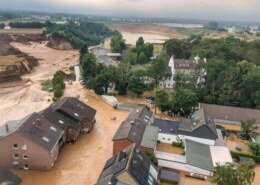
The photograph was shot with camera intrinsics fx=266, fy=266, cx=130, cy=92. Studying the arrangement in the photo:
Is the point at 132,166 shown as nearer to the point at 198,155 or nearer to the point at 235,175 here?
the point at 235,175

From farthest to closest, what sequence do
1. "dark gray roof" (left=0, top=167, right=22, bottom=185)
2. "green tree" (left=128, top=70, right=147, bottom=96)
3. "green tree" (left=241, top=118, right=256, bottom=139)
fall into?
"green tree" (left=128, top=70, right=147, bottom=96), "green tree" (left=241, top=118, right=256, bottom=139), "dark gray roof" (left=0, top=167, right=22, bottom=185)

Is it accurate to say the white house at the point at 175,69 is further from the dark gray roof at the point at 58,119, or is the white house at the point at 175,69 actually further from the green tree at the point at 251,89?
the dark gray roof at the point at 58,119

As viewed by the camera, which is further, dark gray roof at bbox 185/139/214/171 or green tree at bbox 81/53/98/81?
green tree at bbox 81/53/98/81

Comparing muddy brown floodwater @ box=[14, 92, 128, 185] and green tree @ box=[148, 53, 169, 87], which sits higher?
green tree @ box=[148, 53, 169, 87]

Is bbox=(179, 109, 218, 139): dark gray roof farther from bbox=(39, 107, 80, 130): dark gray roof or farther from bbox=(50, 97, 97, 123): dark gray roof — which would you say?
bbox=(39, 107, 80, 130): dark gray roof

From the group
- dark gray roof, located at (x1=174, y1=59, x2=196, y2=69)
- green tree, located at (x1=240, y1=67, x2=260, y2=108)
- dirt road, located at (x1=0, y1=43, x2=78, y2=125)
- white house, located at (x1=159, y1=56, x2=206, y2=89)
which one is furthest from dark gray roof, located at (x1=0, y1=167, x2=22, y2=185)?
dark gray roof, located at (x1=174, y1=59, x2=196, y2=69)

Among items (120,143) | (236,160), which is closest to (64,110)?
(120,143)

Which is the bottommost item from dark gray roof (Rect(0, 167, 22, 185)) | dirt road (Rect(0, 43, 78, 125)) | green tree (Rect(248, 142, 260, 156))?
dirt road (Rect(0, 43, 78, 125))
